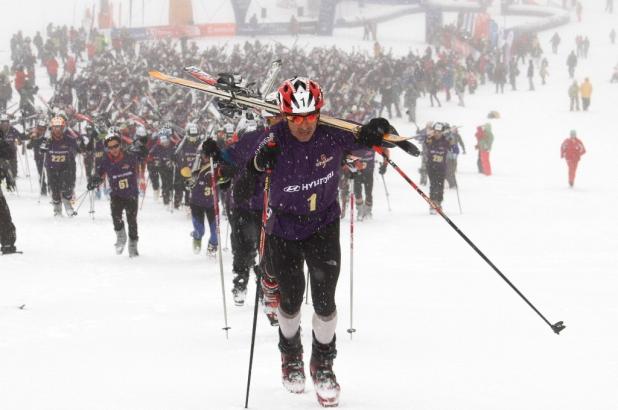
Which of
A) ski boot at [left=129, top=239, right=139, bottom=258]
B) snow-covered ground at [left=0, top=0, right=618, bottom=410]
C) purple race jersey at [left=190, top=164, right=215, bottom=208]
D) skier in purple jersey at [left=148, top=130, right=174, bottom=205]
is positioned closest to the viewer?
snow-covered ground at [left=0, top=0, right=618, bottom=410]

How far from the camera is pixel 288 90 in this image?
502cm

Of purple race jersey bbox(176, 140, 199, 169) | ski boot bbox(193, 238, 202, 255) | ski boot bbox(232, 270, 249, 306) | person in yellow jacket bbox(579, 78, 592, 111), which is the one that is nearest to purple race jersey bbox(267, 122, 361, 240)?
ski boot bbox(232, 270, 249, 306)

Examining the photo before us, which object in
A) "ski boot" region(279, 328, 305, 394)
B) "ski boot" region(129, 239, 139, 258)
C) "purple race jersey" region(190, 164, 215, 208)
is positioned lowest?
"ski boot" region(129, 239, 139, 258)

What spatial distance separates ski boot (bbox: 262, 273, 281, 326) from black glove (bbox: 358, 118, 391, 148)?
2.13m

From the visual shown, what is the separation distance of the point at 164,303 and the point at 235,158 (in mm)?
4189

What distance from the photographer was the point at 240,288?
9.15 m

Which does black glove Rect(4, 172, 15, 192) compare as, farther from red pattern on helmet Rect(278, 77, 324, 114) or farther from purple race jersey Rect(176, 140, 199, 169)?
red pattern on helmet Rect(278, 77, 324, 114)

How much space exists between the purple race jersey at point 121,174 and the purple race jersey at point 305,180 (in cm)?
777

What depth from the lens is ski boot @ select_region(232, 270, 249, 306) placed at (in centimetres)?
913

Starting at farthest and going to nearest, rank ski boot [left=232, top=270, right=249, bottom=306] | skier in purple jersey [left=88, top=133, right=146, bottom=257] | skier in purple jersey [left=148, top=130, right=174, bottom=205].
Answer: skier in purple jersey [left=148, top=130, right=174, bottom=205], skier in purple jersey [left=88, top=133, right=146, bottom=257], ski boot [left=232, top=270, right=249, bottom=306]

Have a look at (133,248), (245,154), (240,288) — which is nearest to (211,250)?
(133,248)

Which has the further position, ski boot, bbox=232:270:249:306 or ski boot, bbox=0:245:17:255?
ski boot, bbox=0:245:17:255

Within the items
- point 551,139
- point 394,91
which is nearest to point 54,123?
point 394,91

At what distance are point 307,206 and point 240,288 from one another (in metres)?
4.09
